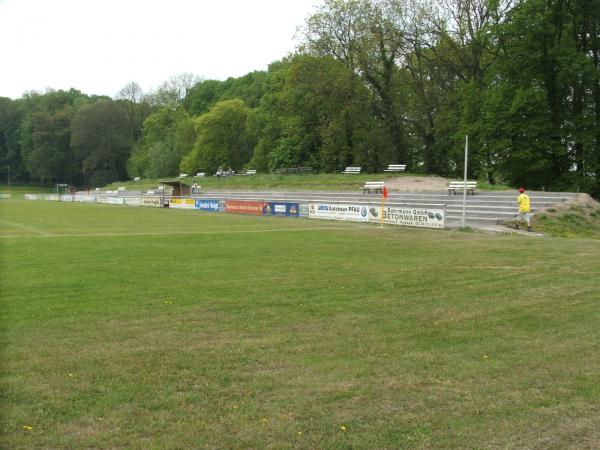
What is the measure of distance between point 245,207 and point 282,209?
5.11 meters

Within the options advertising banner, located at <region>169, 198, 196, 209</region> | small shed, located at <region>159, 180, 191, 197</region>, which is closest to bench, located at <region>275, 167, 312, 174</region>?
small shed, located at <region>159, 180, 191, 197</region>

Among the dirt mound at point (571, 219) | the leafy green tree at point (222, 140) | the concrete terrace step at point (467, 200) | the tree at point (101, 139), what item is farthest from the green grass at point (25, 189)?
the dirt mound at point (571, 219)

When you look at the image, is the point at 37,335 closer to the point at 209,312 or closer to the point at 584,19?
the point at 209,312

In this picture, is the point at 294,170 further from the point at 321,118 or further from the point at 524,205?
the point at 524,205

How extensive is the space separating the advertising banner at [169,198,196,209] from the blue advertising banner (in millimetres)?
12039

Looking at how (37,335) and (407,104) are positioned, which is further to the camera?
(407,104)

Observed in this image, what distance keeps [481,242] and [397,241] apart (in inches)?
124

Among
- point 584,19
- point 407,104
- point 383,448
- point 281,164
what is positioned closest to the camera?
point 383,448

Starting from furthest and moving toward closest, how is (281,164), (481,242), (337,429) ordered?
(281,164) < (481,242) < (337,429)

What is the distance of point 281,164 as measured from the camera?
71.6m

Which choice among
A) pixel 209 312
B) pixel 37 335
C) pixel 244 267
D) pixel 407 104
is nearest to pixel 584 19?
pixel 407 104

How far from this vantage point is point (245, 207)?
43906mm

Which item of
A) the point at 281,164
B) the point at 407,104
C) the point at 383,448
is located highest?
the point at 407,104

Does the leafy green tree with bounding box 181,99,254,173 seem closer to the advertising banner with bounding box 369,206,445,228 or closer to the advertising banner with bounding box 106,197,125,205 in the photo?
the advertising banner with bounding box 106,197,125,205
